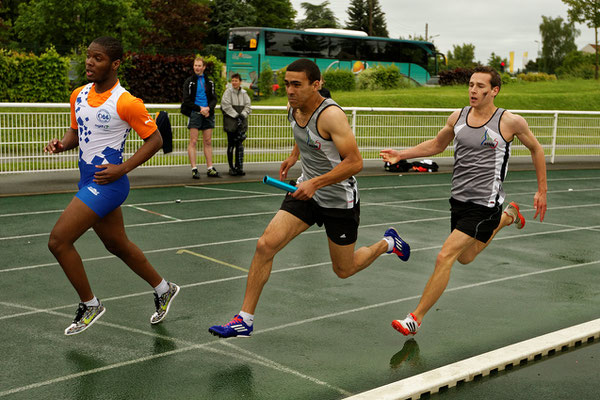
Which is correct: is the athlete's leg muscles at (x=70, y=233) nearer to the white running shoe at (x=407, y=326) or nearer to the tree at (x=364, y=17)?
the white running shoe at (x=407, y=326)

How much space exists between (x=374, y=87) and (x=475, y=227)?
37.0 metres

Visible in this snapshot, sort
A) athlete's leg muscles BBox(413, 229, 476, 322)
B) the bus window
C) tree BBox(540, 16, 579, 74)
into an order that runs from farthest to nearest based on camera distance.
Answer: tree BBox(540, 16, 579, 74), the bus window, athlete's leg muscles BBox(413, 229, 476, 322)

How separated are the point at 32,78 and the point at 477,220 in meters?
22.4

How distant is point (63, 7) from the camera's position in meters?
46.7

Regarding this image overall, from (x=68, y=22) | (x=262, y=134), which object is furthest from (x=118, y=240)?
(x=68, y=22)

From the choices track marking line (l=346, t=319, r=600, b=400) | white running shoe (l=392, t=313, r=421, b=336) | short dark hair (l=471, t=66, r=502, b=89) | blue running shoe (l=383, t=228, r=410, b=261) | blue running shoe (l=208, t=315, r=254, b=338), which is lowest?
track marking line (l=346, t=319, r=600, b=400)

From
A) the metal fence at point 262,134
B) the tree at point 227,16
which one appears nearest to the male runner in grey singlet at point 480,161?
the metal fence at point 262,134

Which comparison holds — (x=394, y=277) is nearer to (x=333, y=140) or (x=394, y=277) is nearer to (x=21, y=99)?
(x=333, y=140)

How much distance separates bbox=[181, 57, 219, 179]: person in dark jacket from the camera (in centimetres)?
1363

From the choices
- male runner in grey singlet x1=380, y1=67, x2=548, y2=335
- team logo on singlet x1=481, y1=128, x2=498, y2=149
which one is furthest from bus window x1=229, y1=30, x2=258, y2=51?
team logo on singlet x1=481, y1=128, x2=498, y2=149

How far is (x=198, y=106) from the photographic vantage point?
13766mm

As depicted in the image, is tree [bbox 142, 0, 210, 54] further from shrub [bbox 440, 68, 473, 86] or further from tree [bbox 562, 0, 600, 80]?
tree [bbox 562, 0, 600, 80]

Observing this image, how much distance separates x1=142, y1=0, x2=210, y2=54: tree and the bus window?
879 centimetres

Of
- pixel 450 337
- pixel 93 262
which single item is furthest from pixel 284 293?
pixel 93 262
